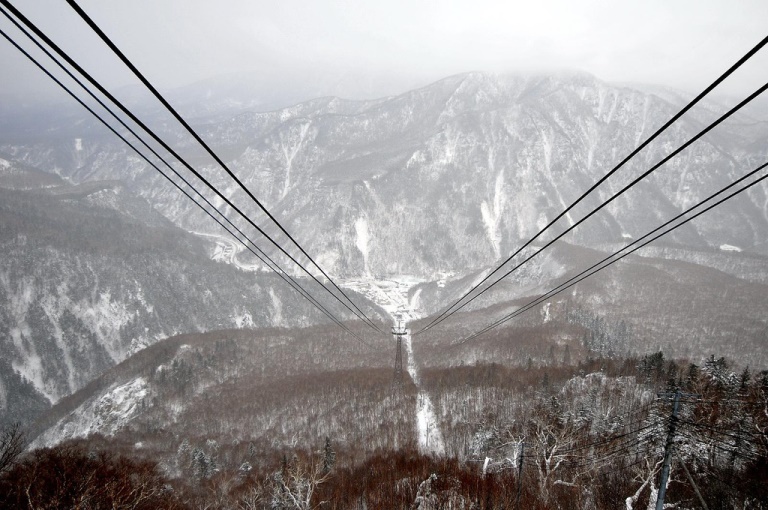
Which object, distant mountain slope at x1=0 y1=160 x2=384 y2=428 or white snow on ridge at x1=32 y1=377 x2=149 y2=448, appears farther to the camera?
distant mountain slope at x1=0 y1=160 x2=384 y2=428

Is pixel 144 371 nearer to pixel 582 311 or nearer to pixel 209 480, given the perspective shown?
pixel 209 480

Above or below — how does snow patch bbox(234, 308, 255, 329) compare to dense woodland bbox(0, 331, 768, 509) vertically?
above

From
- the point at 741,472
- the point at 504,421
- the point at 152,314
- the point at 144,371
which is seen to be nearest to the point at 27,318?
the point at 152,314

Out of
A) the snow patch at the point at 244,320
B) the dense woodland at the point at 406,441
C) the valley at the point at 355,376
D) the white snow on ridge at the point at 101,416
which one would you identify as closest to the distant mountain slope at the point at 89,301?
the snow patch at the point at 244,320

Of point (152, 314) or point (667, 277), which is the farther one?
point (667, 277)

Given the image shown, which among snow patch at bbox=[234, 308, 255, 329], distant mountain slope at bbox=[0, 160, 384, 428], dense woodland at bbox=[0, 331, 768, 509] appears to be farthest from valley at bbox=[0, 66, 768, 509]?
snow patch at bbox=[234, 308, 255, 329]

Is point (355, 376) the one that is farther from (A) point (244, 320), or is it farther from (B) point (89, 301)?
(B) point (89, 301)

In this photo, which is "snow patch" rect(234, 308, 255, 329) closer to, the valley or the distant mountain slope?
the distant mountain slope

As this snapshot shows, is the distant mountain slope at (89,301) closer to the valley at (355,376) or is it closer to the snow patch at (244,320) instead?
the snow patch at (244,320)
